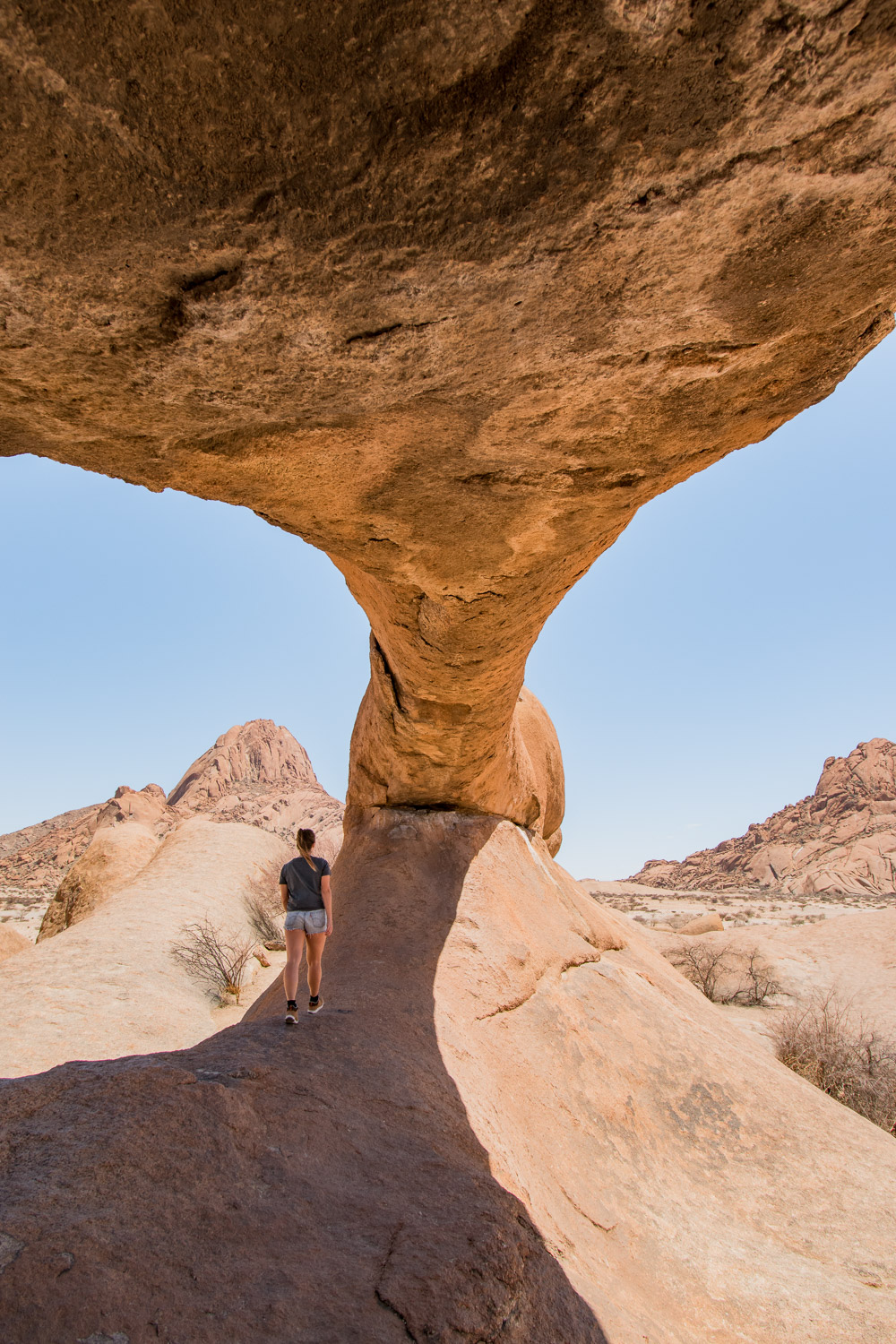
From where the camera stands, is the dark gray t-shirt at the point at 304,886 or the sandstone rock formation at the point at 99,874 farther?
the sandstone rock formation at the point at 99,874

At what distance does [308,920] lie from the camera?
12.8 ft

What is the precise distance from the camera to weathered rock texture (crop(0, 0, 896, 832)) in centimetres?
134

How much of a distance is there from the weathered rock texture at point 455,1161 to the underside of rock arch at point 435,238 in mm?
93

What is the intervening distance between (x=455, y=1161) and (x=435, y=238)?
136 inches

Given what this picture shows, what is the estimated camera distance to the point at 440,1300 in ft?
6.54

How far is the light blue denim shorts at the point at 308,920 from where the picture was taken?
388 centimetres

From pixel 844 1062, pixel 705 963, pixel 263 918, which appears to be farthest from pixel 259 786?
pixel 844 1062

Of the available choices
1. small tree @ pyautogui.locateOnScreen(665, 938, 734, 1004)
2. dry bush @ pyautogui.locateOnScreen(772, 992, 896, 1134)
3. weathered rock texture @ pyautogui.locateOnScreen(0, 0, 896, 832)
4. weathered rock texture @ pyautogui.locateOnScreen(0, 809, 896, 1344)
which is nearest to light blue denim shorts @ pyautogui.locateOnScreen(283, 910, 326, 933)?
weathered rock texture @ pyautogui.locateOnScreen(0, 809, 896, 1344)

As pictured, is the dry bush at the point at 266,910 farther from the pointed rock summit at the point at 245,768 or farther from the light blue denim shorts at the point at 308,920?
the pointed rock summit at the point at 245,768

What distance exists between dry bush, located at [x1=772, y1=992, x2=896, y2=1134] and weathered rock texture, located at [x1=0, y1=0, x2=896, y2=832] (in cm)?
877

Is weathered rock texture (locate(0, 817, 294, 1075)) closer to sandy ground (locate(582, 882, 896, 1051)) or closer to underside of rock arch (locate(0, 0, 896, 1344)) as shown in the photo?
underside of rock arch (locate(0, 0, 896, 1344))

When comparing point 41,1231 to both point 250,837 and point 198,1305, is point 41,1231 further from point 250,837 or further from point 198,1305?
point 250,837

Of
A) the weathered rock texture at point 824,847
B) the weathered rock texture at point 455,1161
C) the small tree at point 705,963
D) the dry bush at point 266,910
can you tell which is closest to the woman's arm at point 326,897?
the weathered rock texture at point 455,1161

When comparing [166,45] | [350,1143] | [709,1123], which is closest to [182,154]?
[166,45]
